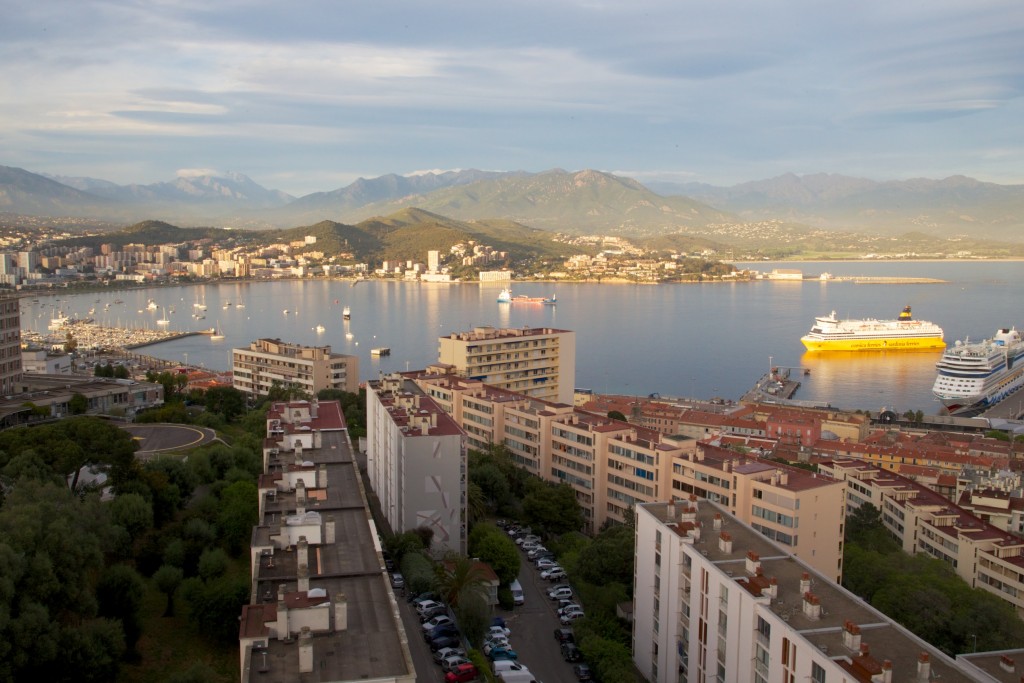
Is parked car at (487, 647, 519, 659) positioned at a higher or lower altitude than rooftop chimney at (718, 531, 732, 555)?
lower

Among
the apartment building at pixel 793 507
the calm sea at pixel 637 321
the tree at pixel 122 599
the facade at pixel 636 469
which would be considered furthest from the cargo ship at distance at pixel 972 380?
the tree at pixel 122 599

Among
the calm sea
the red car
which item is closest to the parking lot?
the red car

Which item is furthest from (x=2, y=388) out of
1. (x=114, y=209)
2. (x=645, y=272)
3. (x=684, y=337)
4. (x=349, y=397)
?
(x=114, y=209)

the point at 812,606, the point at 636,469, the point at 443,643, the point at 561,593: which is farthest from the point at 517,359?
the point at 812,606

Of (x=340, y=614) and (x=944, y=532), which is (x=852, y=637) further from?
(x=944, y=532)

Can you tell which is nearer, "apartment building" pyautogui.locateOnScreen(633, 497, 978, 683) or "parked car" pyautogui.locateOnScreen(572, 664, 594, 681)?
"apartment building" pyautogui.locateOnScreen(633, 497, 978, 683)

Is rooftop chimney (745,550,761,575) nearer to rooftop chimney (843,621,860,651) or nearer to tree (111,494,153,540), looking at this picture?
rooftop chimney (843,621,860,651)

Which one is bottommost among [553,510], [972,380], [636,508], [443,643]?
[972,380]

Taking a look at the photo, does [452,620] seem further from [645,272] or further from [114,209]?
[114,209]
